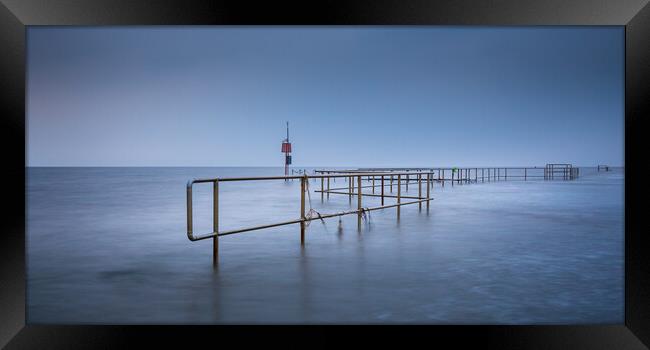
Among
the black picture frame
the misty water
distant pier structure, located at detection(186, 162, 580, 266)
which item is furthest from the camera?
distant pier structure, located at detection(186, 162, 580, 266)

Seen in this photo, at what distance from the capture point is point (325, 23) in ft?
9.47

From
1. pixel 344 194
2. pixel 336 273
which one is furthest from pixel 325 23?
pixel 344 194

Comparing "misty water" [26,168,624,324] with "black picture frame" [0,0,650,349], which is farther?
"misty water" [26,168,624,324]

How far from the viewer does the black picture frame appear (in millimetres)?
2820

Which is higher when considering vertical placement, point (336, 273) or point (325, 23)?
point (325, 23)

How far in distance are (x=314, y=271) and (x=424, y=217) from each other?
5429 mm

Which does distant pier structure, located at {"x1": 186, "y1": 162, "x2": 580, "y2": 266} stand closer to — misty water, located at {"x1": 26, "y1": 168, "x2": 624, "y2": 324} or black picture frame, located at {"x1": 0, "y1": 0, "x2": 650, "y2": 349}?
misty water, located at {"x1": 26, "y1": 168, "x2": 624, "y2": 324}

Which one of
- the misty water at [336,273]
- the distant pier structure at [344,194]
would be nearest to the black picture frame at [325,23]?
the misty water at [336,273]

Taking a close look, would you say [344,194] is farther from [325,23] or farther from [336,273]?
[325,23]

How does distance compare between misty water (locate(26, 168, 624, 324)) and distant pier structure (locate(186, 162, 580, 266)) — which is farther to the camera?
distant pier structure (locate(186, 162, 580, 266))

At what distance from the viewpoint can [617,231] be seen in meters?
7.97

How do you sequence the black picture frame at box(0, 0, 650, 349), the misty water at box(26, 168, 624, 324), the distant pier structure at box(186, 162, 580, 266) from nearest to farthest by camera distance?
the black picture frame at box(0, 0, 650, 349) < the misty water at box(26, 168, 624, 324) < the distant pier structure at box(186, 162, 580, 266)

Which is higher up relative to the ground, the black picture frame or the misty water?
the black picture frame

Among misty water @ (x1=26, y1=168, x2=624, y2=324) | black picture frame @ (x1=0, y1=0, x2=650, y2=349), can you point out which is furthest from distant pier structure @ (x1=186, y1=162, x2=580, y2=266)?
black picture frame @ (x1=0, y1=0, x2=650, y2=349)
